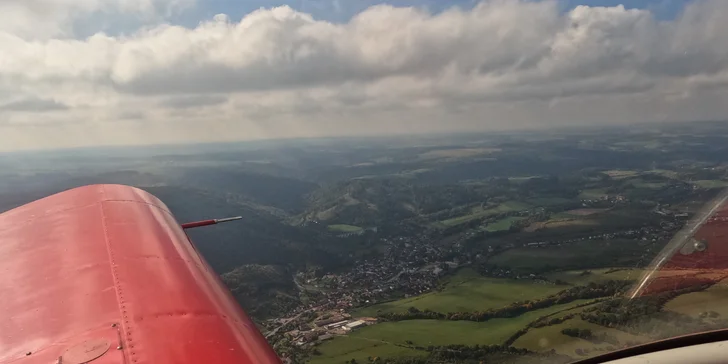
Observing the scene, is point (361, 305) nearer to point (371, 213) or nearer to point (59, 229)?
point (59, 229)

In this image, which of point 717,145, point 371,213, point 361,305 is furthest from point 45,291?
point 371,213

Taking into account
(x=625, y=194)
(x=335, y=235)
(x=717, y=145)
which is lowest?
(x=335, y=235)

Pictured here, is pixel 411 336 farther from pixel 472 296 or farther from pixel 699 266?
pixel 699 266

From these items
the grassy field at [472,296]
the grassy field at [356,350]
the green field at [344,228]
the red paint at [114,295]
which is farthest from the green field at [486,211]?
the red paint at [114,295]

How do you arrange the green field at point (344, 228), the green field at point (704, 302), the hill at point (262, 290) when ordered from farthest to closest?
1. the green field at point (344, 228)
2. the hill at point (262, 290)
3. the green field at point (704, 302)

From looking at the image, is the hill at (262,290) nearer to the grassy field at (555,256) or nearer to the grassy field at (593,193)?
the grassy field at (555,256)

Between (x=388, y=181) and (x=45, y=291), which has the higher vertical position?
(x=45, y=291)

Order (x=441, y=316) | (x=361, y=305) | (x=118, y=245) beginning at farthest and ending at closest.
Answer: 1. (x=361, y=305)
2. (x=441, y=316)
3. (x=118, y=245)
